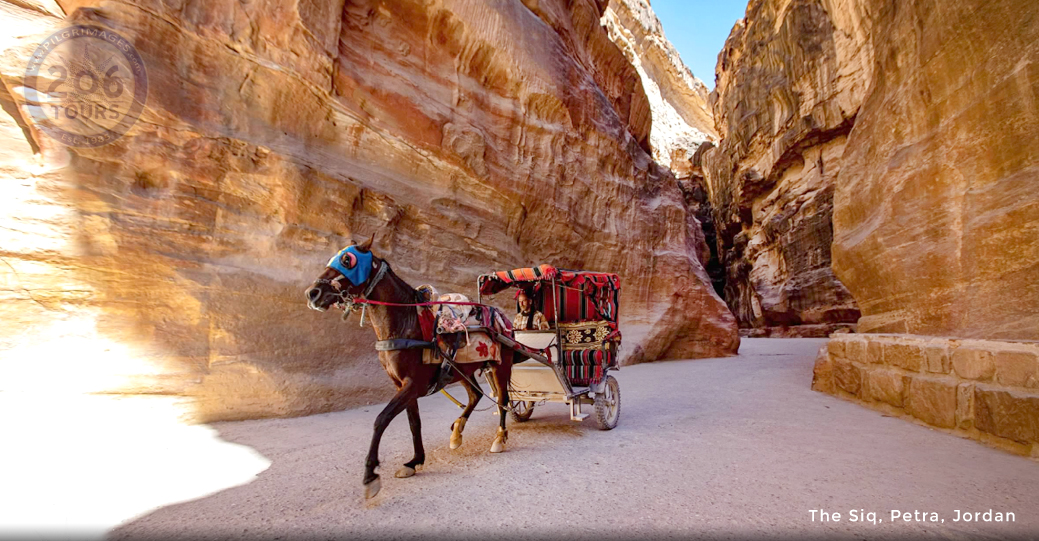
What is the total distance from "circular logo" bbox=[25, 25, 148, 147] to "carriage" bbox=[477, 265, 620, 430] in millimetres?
5418

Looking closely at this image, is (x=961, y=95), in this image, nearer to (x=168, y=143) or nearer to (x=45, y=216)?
(x=168, y=143)

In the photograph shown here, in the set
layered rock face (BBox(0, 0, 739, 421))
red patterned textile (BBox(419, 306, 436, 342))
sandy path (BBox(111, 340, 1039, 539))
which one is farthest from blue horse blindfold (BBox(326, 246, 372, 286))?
layered rock face (BBox(0, 0, 739, 421))

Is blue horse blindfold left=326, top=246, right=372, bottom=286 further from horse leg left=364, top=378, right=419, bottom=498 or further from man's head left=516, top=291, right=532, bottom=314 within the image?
man's head left=516, top=291, right=532, bottom=314

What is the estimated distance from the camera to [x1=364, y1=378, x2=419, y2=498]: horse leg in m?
2.78

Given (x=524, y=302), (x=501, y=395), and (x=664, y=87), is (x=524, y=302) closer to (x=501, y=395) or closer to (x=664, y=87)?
(x=501, y=395)

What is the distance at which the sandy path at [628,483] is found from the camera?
7.79 feet

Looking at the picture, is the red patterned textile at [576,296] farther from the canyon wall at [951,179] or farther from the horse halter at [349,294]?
the canyon wall at [951,179]

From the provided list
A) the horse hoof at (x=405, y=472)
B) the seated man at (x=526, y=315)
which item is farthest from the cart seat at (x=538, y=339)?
the horse hoof at (x=405, y=472)

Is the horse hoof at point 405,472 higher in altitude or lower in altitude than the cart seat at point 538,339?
lower

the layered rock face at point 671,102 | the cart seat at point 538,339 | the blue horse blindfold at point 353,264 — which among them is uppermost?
the layered rock face at point 671,102

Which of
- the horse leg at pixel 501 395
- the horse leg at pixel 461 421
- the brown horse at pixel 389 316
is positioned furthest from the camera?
the horse leg at pixel 501 395

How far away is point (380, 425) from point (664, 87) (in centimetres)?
5164

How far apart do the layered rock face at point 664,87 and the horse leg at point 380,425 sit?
122 ft

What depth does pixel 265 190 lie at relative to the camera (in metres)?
6.42
